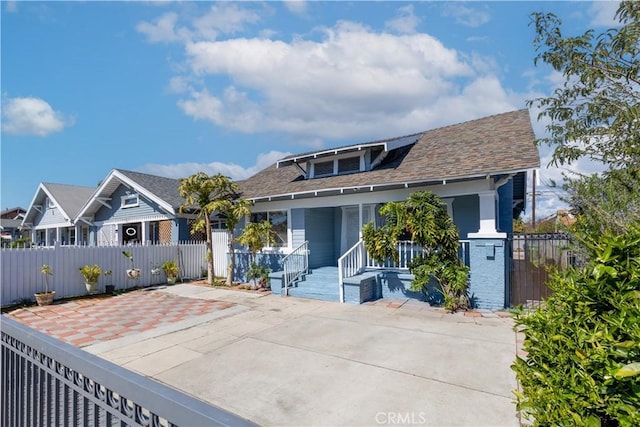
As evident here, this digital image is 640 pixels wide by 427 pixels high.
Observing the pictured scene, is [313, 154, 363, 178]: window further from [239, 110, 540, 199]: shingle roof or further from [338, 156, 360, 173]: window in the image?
[239, 110, 540, 199]: shingle roof

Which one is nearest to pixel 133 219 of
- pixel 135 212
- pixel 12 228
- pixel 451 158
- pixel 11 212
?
pixel 135 212

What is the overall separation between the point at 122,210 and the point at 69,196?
8187mm

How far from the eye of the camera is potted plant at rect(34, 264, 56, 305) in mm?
10505

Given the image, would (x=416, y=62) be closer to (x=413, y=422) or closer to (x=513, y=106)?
(x=513, y=106)

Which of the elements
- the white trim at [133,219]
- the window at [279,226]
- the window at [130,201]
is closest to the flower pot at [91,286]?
the white trim at [133,219]

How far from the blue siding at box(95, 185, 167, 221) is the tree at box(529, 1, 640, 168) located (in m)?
16.1

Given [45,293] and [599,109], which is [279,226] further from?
[599,109]

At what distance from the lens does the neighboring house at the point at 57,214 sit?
71.9 ft

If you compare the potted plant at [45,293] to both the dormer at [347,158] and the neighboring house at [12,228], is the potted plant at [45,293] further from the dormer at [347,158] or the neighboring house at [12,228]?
the neighboring house at [12,228]

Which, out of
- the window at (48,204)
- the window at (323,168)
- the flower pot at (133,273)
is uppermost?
the window at (323,168)

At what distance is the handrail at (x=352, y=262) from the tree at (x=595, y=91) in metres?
6.01

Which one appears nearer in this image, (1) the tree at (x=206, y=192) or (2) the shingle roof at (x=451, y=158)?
(2) the shingle roof at (x=451, y=158)

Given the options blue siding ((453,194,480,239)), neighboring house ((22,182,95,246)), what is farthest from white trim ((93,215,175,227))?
blue siding ((453,194,480,239))

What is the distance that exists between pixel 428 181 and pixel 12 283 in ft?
43.2
